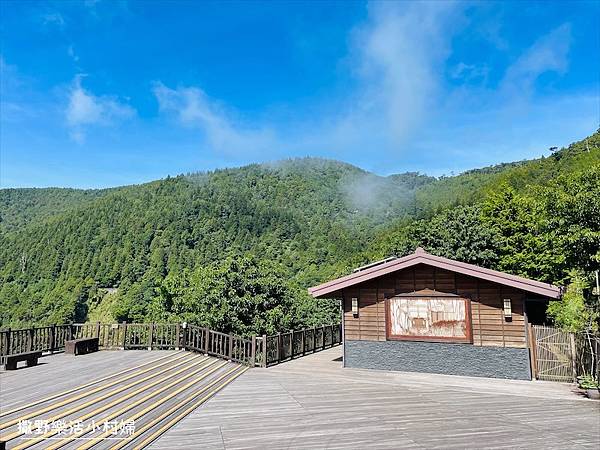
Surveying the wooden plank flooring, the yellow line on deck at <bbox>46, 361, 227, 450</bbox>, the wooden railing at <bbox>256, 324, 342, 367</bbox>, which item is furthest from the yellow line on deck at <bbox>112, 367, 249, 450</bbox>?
the wooden railing at <bbox>256, 324, 342, 367</bbox>

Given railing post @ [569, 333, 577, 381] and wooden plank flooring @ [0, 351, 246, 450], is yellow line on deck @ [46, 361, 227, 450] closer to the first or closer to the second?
wooden plank flooring @ [0, 351, 246, 450]

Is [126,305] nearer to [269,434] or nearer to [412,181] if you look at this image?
[269,434]

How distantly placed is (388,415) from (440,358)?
12.9 ft

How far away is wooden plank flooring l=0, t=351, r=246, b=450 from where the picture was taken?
511 centimetres

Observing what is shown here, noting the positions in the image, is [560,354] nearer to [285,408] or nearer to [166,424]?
[285,408]

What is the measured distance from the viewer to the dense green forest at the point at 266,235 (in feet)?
56.1

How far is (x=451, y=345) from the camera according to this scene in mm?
9594

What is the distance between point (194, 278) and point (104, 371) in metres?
29.3

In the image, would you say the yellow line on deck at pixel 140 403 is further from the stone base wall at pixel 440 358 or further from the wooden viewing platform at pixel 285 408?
the stone base wall at pixel 440 358

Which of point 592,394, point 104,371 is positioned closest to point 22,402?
point 104,371

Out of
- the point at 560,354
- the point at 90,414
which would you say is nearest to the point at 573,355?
the point at 560,354

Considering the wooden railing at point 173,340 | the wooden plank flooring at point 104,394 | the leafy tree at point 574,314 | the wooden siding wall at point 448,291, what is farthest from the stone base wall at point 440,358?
the wooden plank flooring at point 104,394

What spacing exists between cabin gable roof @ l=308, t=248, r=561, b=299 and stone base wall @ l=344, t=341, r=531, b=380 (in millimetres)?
1468

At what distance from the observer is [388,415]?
6.30 m
